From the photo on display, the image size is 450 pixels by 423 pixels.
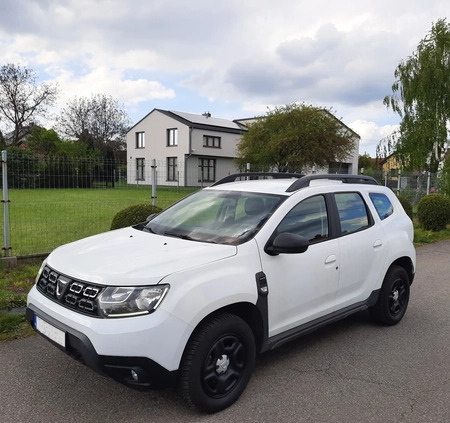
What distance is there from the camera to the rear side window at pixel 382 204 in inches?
181

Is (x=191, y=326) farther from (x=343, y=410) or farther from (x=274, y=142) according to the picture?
(x=274, y=142)

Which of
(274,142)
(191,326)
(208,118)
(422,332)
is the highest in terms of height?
(208,118)

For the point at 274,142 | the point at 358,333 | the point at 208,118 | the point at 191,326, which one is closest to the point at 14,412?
the point at 191,326

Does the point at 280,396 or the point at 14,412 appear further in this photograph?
the point at 280,396

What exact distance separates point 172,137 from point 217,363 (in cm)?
3975

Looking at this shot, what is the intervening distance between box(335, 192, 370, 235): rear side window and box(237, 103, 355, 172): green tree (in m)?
24.9

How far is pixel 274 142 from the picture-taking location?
30562 mm

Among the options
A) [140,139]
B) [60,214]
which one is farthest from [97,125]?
[60,214]

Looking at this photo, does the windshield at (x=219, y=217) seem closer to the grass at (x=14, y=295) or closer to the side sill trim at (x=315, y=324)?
the side sill trim at (x=315, y=324)

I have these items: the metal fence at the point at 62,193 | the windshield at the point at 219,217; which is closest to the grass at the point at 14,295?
the metal fence at the point at 62,193

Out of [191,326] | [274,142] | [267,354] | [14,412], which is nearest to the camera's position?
[191,326]

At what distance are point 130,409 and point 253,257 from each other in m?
1.39

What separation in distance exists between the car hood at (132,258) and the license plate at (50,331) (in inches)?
14.7

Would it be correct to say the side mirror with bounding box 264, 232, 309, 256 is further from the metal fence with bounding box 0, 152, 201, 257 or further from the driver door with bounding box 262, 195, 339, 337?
the metal fence with bounding box 0, 152, 201, 257
